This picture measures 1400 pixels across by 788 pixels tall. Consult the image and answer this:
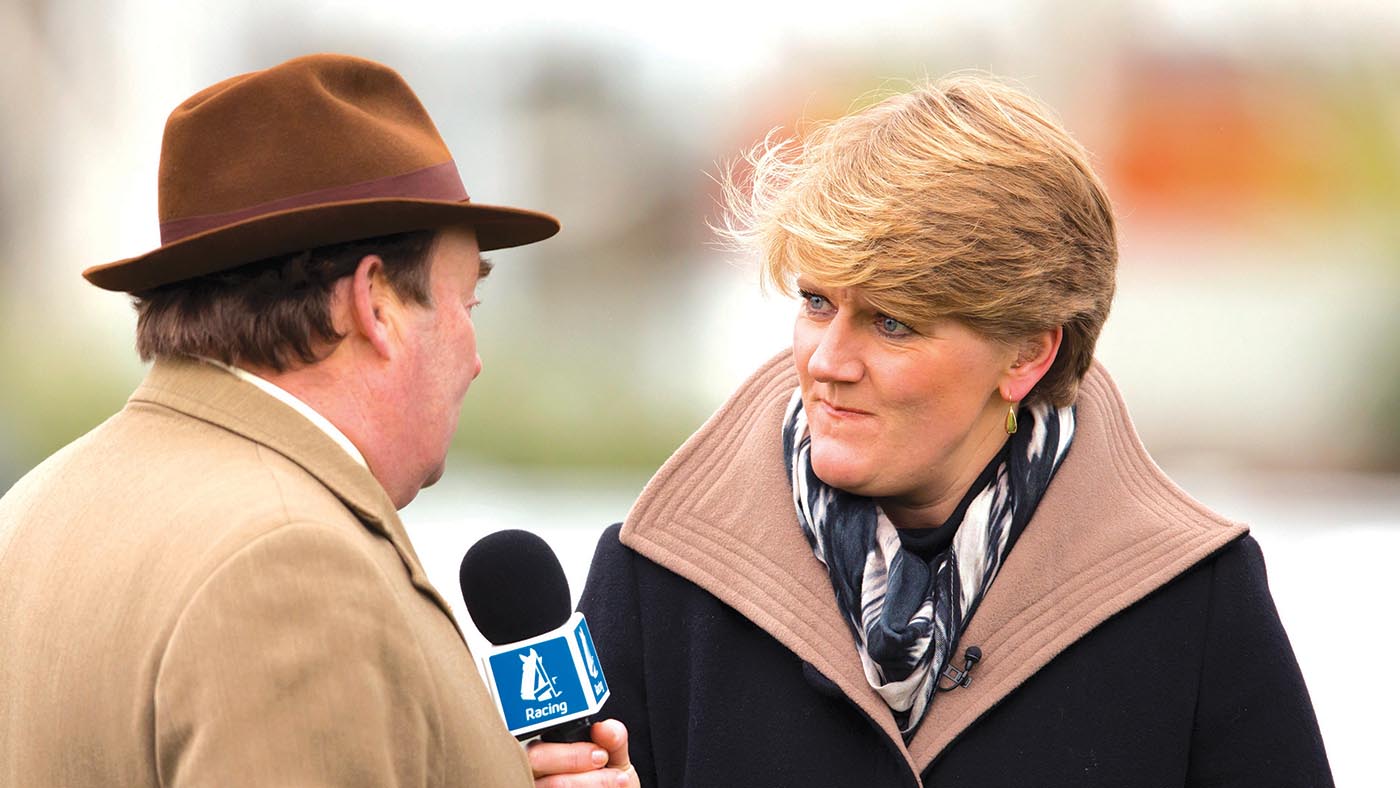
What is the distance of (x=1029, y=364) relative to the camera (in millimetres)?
2084

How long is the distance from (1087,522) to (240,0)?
442cm

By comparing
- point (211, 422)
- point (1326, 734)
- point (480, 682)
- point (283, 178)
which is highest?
point (283, 178)

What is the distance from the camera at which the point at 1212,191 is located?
5164 mm

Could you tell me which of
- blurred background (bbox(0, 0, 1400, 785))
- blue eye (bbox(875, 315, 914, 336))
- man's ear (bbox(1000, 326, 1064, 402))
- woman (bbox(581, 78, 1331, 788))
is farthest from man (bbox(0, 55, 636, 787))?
blurred background (bbox(0, 0, 1400, 785))

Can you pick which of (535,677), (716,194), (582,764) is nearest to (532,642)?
(535,677)

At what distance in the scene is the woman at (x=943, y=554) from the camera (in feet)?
6.47

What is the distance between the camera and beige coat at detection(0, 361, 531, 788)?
3.93 ft

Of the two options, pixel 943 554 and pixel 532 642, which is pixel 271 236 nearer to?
pixel 532 642

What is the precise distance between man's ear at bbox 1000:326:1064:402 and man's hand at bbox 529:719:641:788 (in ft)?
2.61

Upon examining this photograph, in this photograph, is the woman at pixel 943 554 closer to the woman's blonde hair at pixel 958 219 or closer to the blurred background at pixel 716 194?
the woman's blonde hair at pixel 958 219

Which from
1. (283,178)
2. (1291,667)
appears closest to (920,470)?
(1291,667)

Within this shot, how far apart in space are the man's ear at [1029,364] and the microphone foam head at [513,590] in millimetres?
746

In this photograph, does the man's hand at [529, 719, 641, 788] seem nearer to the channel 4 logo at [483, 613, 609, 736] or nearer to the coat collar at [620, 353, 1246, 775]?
the channel 4 logo at [483, 613, 609, 736]

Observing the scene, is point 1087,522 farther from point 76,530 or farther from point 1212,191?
point 1212,191
